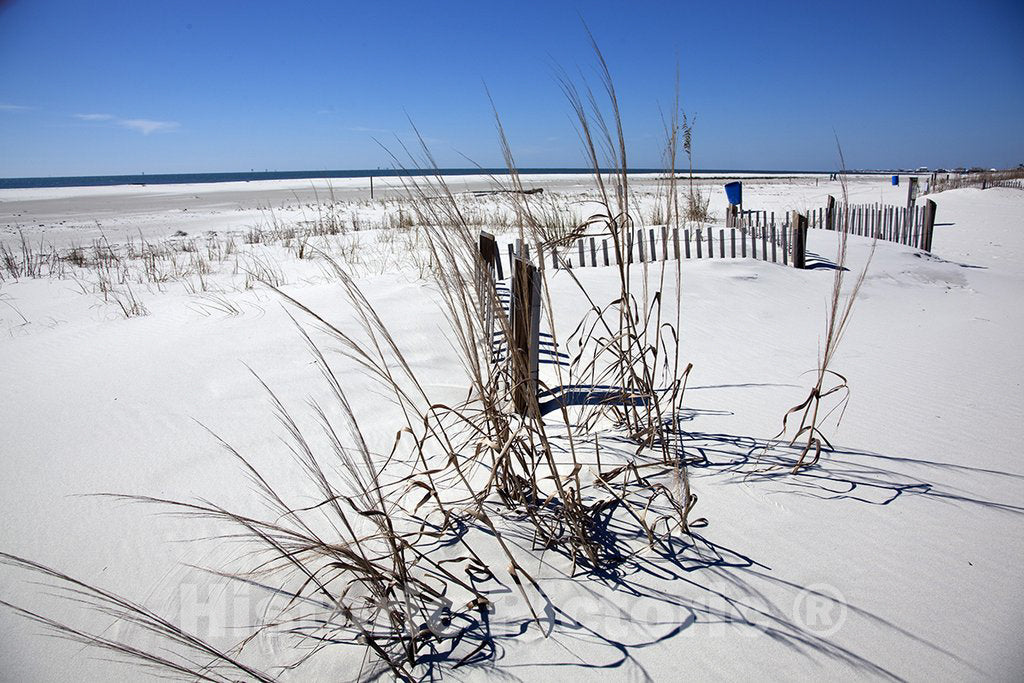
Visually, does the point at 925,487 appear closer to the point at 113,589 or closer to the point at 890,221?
the point at 113,589

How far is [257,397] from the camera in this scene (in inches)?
121

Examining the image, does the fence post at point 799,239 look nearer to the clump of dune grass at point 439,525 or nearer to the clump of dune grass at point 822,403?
the clump of dune grass at point 822,403

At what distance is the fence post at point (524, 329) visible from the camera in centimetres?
186

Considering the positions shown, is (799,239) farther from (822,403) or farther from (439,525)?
(439,525)

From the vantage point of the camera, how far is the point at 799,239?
6766 millimetres

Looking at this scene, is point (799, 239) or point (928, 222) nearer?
point (799, 239)

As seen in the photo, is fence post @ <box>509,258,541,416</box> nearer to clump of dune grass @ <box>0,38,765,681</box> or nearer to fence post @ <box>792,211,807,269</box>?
clump of dune grass @ <box>0,38,765,681</box>

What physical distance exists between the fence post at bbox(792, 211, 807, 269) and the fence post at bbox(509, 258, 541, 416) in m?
5.73

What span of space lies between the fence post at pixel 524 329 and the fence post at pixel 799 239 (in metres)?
5.73

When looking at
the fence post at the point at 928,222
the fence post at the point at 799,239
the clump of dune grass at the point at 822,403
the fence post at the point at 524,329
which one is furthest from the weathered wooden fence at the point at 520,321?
the fence post at the point at 928,222

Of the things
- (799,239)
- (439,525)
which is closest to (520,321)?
(439,525)

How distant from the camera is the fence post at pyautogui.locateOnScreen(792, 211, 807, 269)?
667 cm

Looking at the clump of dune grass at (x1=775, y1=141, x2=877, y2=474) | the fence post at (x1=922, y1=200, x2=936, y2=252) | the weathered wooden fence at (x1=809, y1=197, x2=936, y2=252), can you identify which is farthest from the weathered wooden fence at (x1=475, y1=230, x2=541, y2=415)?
the fence post at (x1=922, y1=200, x2=936, y2=252)

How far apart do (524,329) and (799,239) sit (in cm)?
611
